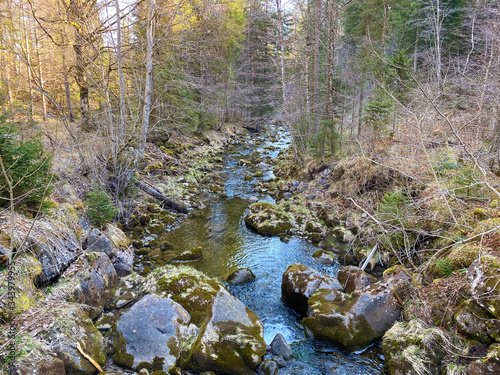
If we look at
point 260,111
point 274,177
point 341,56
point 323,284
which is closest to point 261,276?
point 323,284

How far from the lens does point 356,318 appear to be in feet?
Result: 15.7

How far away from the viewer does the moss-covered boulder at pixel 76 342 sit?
11.1ft

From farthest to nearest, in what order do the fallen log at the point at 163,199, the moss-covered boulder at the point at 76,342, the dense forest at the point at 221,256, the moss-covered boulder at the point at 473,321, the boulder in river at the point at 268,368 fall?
the fallen log at the point at 163,199, the boulder in river at the point at 268,368, the dense forest at the point at 221,256, the moss-covered boulder at the point at 473,321, the moss-covered boulder at the point at 76,342

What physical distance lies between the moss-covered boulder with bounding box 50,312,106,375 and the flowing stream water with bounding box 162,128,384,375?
275 centimetres

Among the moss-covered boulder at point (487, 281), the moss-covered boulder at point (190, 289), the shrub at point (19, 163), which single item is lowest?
the moss-covered boulder at point (190, 289)

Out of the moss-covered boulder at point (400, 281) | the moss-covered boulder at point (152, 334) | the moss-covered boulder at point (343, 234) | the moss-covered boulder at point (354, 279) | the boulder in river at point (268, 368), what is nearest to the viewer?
the moss-covered boulder at point (152, 334)

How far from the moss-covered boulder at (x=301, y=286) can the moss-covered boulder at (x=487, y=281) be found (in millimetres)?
2377

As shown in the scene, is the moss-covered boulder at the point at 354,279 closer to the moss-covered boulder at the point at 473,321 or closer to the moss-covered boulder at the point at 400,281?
the moss-covered boulder at the point at 400,281

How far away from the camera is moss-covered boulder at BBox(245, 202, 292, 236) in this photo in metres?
9.03

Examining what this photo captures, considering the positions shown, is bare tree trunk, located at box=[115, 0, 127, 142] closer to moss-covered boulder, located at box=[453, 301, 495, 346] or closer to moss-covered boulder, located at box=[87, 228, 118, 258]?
moss-covered boulder, located at box=[87, 228, 118, 258]

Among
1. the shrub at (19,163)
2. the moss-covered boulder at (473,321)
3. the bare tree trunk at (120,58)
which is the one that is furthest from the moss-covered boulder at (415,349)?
the bare tree trunk at (120,58)

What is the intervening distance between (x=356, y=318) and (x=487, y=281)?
2039mm

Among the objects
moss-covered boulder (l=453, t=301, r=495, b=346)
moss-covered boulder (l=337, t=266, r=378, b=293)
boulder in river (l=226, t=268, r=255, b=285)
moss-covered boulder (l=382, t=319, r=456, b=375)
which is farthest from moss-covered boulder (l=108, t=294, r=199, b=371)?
moss-covered boulder (l=453, t=301, r=495, b=346)

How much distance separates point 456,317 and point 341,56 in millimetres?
22292
